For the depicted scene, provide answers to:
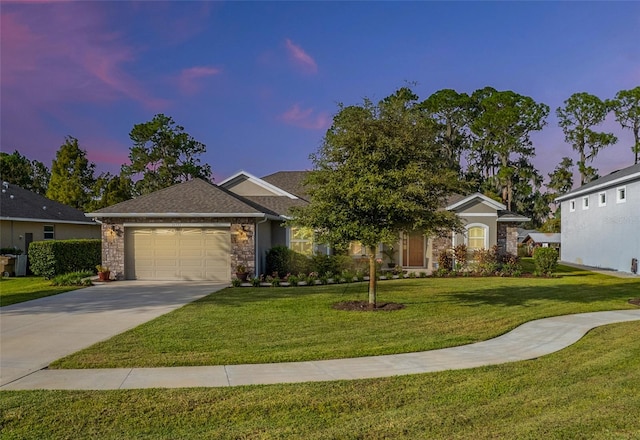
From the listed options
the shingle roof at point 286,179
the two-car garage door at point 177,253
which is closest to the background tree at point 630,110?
the shingle roof at point 286,179

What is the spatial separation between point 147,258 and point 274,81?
867 cm

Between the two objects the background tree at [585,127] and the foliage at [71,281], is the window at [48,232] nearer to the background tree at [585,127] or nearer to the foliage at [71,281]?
the foliage at [71,281]

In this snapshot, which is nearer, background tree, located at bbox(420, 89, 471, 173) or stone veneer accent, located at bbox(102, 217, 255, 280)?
stone veneer accent, located at bbox(102, 217, 255, 280)

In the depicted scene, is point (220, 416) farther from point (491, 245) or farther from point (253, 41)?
point (491, 245)

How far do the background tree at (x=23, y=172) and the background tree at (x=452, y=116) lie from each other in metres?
40.5

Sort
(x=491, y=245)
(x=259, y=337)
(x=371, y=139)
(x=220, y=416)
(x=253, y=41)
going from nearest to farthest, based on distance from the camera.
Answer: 1. (x=220, y=416)
2. (x=259, y=337)
3. (x=371, y=139)
4. (x=253, y=41)
5. (x=491, y=245)

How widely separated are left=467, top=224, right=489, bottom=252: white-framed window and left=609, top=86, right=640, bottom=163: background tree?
30423mm

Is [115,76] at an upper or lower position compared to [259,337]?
upper

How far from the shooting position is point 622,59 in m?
16.1

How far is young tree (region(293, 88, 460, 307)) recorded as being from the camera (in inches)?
379

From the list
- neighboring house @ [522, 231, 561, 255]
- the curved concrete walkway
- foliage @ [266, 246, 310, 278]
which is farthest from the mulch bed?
neighboring house @ [522, 231, 561, 255]

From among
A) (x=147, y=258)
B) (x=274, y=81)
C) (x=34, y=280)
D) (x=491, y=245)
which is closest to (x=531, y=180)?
(x=491, y=245)

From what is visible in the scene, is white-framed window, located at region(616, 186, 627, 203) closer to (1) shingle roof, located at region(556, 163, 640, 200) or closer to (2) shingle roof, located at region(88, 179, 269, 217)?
Result: (1) shingle roof, located at region(556, 163, 640, 200)

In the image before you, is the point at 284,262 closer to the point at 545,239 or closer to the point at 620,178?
the point at 620,178
